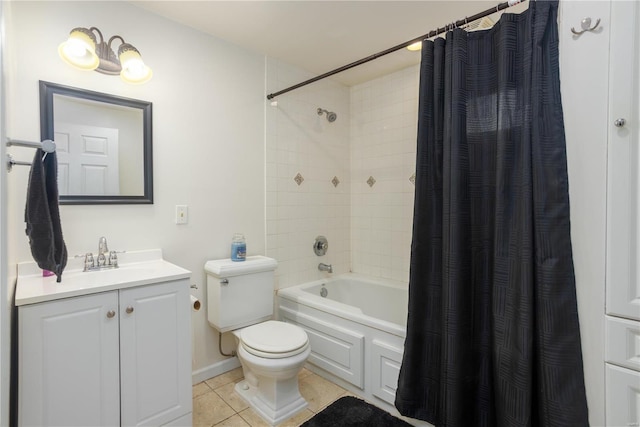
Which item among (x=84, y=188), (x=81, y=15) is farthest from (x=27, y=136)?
(x=81, y=15)

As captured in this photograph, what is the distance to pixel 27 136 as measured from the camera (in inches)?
61.5

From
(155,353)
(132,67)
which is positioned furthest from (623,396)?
(132,67)

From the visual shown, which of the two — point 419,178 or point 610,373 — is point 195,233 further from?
point 610,373

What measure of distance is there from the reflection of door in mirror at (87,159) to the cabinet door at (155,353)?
69cm

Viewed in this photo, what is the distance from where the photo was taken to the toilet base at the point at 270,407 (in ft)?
5.90

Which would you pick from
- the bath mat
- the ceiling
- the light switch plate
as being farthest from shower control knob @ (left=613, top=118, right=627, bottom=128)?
the light switch plate

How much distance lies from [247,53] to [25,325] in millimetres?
2104

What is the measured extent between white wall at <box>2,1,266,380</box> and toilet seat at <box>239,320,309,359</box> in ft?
1.64

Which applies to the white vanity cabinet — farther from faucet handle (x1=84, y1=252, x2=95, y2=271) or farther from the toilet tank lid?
faucet handle (x1=84, y1=252, x2=95, y2=271)

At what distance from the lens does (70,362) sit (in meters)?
1.30

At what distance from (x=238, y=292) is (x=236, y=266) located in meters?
0.18

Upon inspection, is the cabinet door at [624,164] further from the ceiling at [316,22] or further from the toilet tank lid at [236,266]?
the toilet tank lid at [236,266]

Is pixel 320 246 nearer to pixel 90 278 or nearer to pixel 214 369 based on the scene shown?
pixel 214 369

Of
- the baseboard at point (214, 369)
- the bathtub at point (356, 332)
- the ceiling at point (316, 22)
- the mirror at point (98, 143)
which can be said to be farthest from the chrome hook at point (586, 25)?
the baseboard at point (214, 369)
